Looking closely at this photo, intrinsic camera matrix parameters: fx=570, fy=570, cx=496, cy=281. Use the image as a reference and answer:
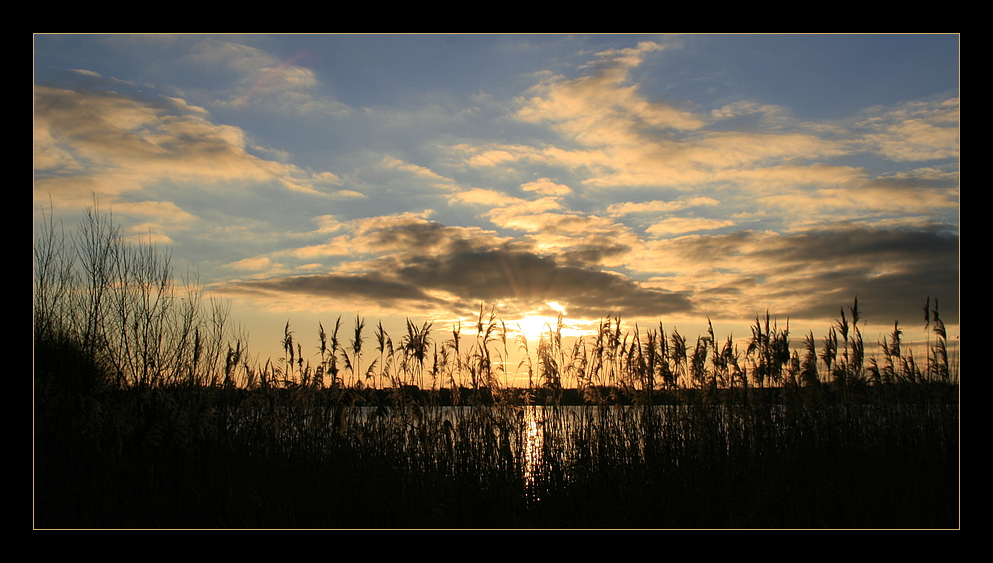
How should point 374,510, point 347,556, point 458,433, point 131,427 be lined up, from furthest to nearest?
point 131,427, point 458,433, point 374,510, point 347,556

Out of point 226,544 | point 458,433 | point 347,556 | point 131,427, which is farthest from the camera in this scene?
point 131,427

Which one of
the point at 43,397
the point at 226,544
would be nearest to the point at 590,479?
the point at 226,544

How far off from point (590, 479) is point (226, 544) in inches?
141

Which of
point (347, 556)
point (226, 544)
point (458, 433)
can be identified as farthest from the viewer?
point (458, 433)

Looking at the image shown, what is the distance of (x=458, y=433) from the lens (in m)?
6.31

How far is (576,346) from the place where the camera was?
7.34 meters

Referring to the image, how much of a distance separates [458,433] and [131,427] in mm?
4166

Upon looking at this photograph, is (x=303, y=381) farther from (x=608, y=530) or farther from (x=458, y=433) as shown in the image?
(x=608, y=530)
